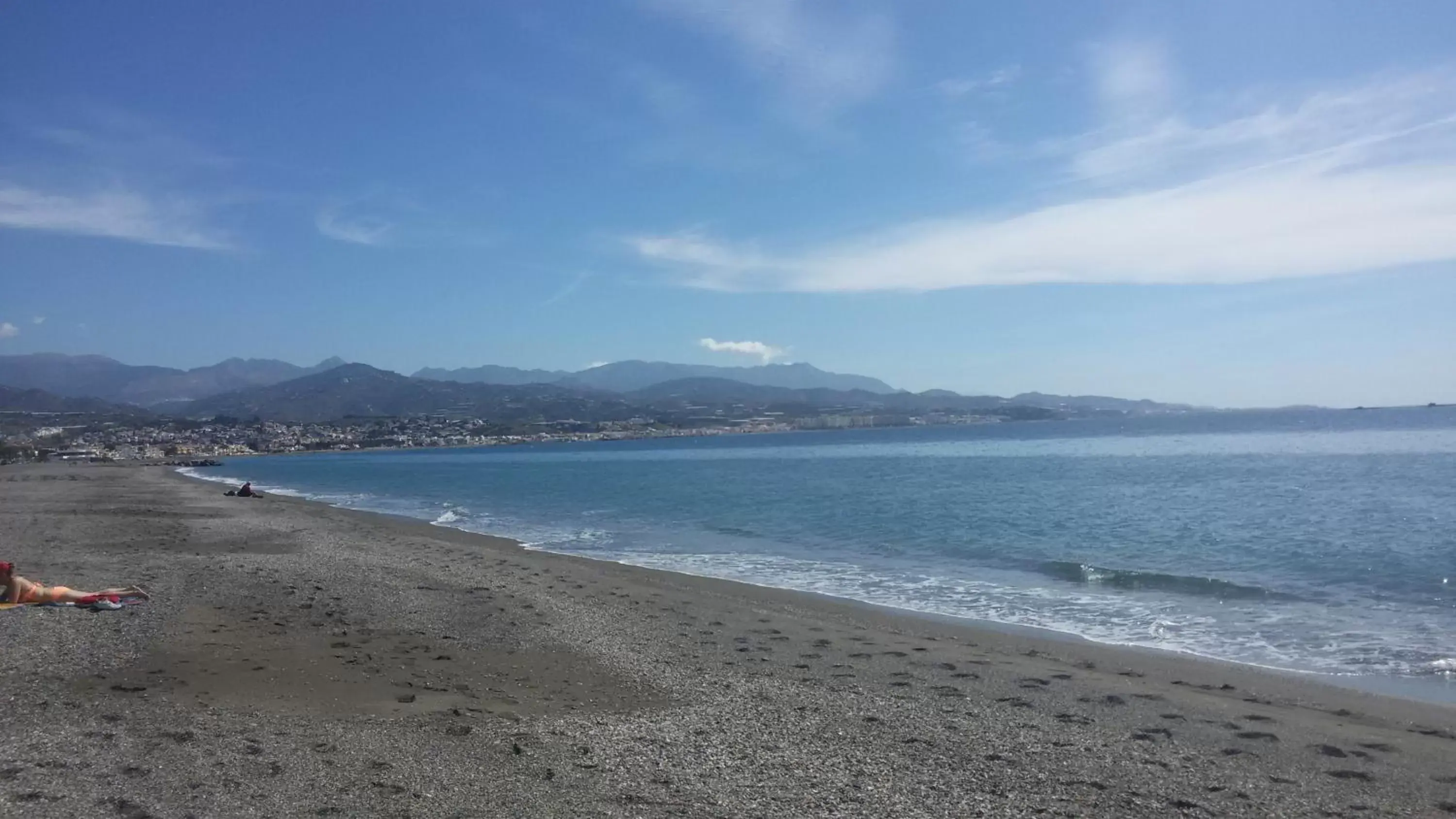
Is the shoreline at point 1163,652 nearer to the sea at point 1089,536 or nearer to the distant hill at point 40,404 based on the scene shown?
the sea at point 1089,536

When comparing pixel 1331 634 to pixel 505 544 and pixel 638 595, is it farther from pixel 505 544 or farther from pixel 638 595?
pixel 505 544

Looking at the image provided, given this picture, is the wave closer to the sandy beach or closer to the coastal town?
the sandy beach

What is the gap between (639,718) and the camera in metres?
7.91

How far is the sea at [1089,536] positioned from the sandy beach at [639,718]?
2.31m

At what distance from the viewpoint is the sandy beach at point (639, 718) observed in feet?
19.6

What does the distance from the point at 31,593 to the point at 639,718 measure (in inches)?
368

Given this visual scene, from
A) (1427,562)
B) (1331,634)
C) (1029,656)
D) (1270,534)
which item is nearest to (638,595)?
(1029,656)

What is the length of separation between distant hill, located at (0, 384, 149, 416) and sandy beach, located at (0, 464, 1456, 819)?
20864 centimetres

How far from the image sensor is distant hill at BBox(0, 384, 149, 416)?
18012 centimetres

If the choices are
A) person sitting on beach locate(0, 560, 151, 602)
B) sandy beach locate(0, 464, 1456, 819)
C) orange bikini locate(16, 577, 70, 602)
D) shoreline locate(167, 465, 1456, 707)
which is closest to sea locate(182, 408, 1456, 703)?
shoreline locate(167, 465, 1456, 707)

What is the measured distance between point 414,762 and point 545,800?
1271 mm

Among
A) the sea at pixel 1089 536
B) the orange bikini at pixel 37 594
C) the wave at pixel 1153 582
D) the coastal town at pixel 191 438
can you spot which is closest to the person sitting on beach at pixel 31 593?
the orange bikini at pixel 37 594

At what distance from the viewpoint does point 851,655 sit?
35.4 ft

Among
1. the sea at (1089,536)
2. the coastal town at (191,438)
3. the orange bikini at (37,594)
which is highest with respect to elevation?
the orange bikini at (37,594)
